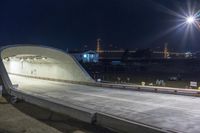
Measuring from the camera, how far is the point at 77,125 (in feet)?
49.0

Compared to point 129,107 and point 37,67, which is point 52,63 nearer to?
point 37,67

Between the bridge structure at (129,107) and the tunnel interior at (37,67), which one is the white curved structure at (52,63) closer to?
the tunnel interior at (37,67)

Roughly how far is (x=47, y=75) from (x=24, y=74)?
14.4m

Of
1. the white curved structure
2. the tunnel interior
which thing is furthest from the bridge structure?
the tunnel interior

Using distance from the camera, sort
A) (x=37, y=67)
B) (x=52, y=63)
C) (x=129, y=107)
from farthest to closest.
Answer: (x=37, y=67) < (x=52, y=63) < (x=129, y=107)

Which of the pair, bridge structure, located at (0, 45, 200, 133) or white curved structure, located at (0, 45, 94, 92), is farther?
white curved structure, located at (0, 45, 94, 92)

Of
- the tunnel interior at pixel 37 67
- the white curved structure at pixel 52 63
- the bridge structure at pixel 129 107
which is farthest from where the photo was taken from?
the tunnel interior at pixel 37 67

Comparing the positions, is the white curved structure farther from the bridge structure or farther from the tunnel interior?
the bridge structure

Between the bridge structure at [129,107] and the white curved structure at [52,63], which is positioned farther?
the white curved structure at [52,63]

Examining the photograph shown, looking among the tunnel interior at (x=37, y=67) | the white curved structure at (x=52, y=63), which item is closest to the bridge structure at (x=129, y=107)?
the white curved structure at (x=52, y=63)

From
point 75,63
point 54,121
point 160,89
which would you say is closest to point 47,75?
point 75,63

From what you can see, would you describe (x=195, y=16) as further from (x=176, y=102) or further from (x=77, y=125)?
(x=77, y=125)

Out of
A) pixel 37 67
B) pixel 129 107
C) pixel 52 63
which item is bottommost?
pixel 129 107

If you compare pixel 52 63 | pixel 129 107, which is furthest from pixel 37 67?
pixel 129 107
